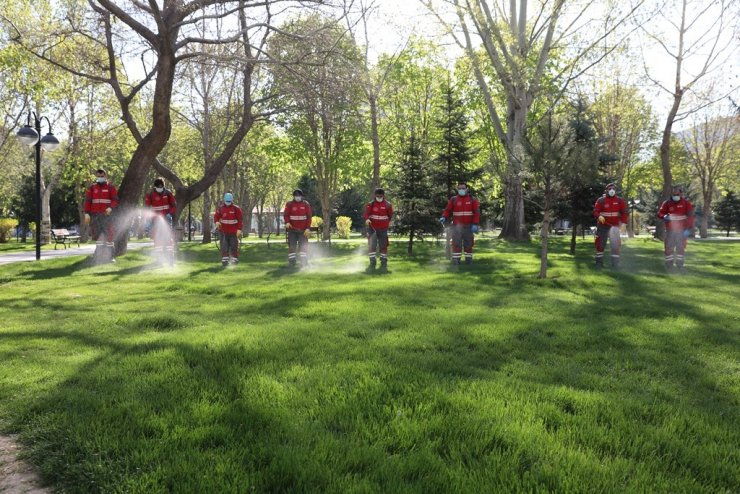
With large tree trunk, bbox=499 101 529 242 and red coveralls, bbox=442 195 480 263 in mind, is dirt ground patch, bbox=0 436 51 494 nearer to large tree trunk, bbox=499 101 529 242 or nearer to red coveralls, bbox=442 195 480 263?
red coveralls, bbox=442 195 480 263

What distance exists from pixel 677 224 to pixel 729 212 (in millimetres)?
42022

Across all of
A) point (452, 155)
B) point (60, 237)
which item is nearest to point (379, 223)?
point (452, 155)

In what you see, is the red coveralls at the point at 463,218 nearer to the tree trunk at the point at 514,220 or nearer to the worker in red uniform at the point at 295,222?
the worker in red uniform at the point at 295,222

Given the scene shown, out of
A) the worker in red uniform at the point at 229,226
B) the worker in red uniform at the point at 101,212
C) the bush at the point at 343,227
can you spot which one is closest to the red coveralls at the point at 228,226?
the worker in red uniform at the point at 229,226

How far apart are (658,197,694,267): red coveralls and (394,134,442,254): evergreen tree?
7.38 metres

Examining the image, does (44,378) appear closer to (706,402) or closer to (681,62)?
(706,402)

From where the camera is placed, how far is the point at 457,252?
1376 centimetres

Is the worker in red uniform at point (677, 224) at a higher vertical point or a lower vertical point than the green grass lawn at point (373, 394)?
higher

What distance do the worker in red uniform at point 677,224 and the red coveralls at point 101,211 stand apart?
1519cm

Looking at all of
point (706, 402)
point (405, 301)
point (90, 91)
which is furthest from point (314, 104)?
point (90, 91)

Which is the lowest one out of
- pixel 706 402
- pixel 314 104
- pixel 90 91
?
pixel 706 402

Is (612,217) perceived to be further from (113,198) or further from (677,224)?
(113,198)

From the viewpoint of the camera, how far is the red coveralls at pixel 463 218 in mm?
13320

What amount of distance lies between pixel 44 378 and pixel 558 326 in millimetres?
5466
